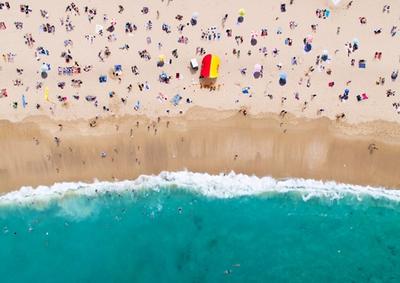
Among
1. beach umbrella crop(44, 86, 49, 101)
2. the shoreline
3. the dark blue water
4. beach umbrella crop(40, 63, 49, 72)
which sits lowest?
the dark blue water

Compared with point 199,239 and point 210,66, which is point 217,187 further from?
point 210,66

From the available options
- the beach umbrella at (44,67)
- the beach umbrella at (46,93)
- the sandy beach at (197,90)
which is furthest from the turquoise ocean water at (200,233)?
the beach umbrella at (44,67)

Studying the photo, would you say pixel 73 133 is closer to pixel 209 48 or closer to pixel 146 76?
pixel 146 76

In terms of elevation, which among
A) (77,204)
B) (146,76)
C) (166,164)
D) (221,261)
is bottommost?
(221,261)

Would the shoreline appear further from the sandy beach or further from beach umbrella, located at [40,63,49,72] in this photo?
beach umbrella, located at [40,63,49,72]

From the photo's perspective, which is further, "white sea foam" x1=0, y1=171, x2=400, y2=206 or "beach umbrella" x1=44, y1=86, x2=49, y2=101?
"beach umbrella" x1=44, y1=86, x2=49, y2=101

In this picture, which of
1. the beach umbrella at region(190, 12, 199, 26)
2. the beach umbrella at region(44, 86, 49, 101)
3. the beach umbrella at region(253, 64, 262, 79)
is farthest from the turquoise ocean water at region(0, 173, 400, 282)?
the beach umbrella at region(190, 12, 199, 26)

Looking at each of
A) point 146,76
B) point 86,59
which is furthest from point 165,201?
point 86,59

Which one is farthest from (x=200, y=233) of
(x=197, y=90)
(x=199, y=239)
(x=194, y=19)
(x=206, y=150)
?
(x=194, y=19)
